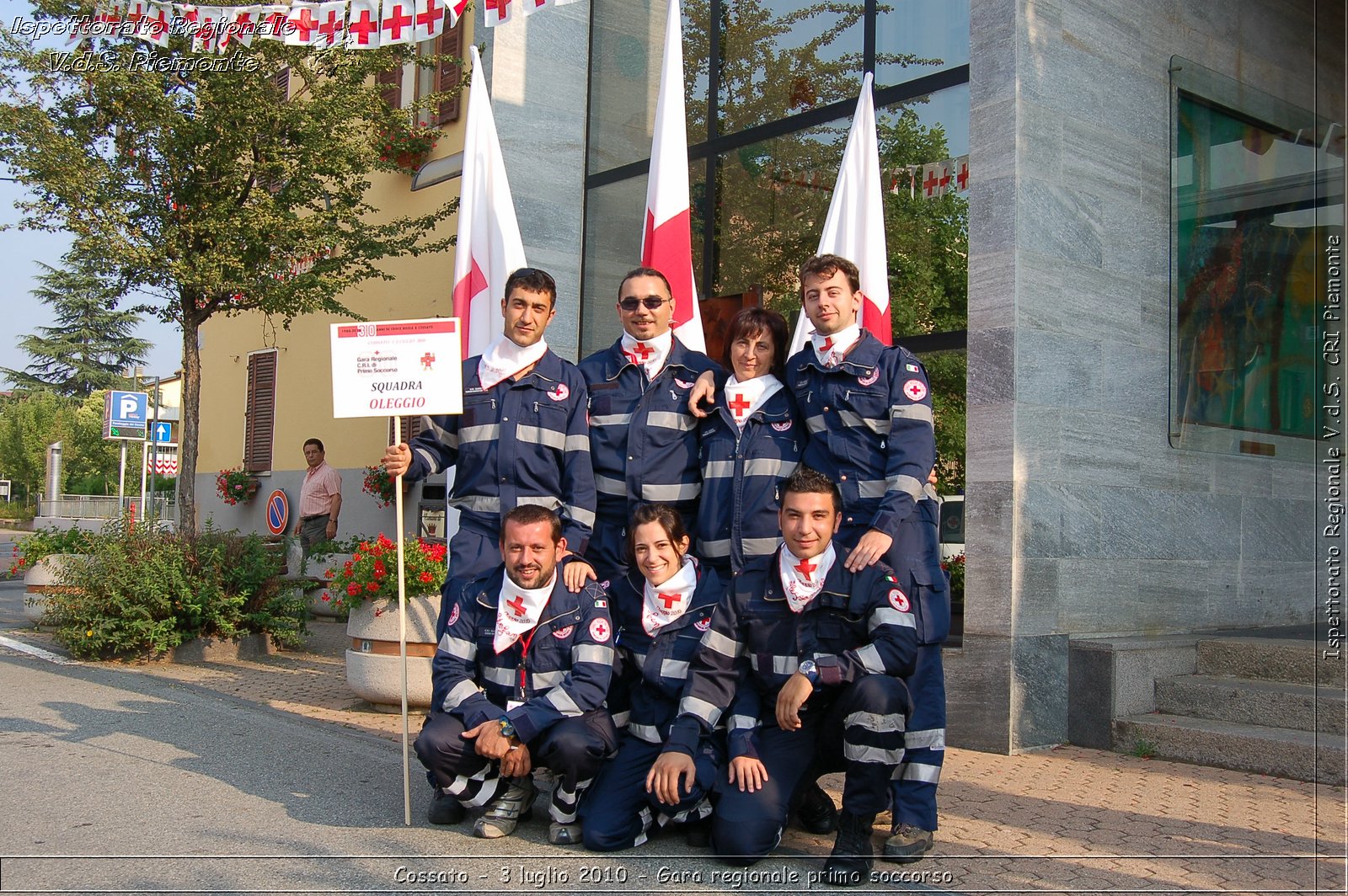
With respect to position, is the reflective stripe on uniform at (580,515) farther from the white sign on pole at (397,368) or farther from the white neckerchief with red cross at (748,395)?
the white neckerchief with red cross at (748,395)

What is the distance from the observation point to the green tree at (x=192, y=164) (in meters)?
10.3

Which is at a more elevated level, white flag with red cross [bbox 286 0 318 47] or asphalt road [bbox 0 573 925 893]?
white flag with red cross [bbox 286 0 318 47]

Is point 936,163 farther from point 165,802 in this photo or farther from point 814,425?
point 165,802

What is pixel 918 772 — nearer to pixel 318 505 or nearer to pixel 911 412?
pixel 911 412

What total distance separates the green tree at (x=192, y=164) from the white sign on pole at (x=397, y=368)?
19.1 ft

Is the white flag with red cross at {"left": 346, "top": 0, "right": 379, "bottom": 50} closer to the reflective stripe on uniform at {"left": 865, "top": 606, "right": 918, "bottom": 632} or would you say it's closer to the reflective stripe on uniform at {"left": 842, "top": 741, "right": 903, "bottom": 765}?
the reflective stripe on uniform at {"left": 865, "top": 606, "right": 918, "bottom": 632}

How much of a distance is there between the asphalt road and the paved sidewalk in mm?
406

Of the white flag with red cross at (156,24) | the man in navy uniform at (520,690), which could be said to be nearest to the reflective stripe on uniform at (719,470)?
the man in navy uniform at (520,690)

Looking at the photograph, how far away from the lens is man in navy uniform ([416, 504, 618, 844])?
4.61 meters

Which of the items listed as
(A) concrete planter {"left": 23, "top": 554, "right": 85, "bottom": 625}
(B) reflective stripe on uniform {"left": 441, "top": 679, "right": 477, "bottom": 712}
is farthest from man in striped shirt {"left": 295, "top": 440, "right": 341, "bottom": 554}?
(B) reflective stripe on uniform {"left": 441, "top": 679, "right": 477, "bottom": 712}

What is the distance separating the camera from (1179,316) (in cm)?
784

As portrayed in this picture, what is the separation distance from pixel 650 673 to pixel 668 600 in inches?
11.7

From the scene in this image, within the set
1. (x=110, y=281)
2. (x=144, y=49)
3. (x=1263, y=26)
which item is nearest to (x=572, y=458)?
(x=1263, y=26)

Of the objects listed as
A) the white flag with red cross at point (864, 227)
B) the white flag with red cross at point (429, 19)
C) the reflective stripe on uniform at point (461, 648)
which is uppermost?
the white flag with red cross at point (429, 19)
